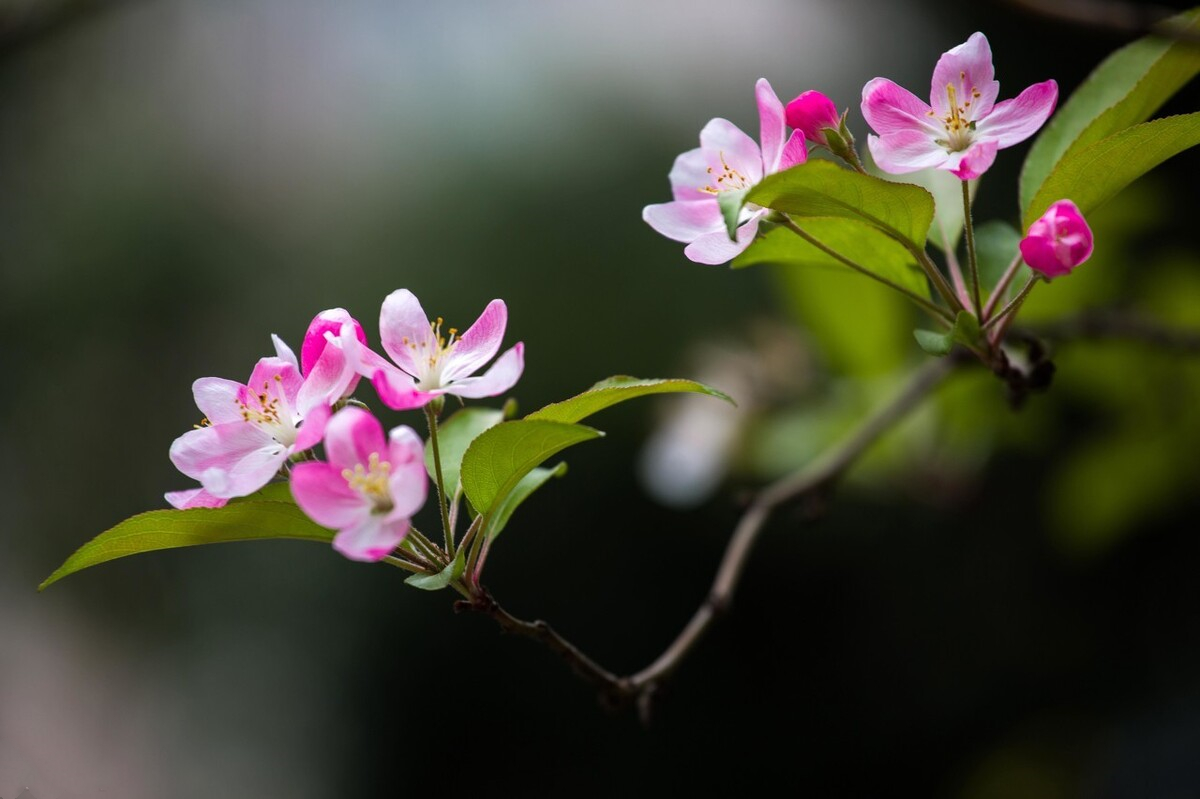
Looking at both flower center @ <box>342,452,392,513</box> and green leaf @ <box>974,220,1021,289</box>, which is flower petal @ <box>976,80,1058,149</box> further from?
flower center @ <box>342,452,392,513</box>

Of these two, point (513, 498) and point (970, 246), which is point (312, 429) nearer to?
point (513, 498)

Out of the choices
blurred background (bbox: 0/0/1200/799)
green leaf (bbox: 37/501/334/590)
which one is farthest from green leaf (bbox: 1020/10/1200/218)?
blurred background (bbox: 0/0/1200/799)

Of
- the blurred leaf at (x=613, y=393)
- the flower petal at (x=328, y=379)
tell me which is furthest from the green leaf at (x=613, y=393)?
the flower petal at (x=328, y=379)

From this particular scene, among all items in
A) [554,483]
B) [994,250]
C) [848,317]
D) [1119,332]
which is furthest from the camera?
[554,483]

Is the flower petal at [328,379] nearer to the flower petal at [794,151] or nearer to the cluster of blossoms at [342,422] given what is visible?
the cluster of blossoms at [342,422]

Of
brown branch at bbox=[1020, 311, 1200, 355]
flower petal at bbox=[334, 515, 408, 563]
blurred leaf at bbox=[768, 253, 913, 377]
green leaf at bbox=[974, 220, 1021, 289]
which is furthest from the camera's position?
blurred leaf at bbox=[768, 253, 913, 377]

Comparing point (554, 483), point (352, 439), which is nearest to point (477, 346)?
point (352, 439)

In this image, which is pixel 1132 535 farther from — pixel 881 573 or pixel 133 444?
pixel 133 444
